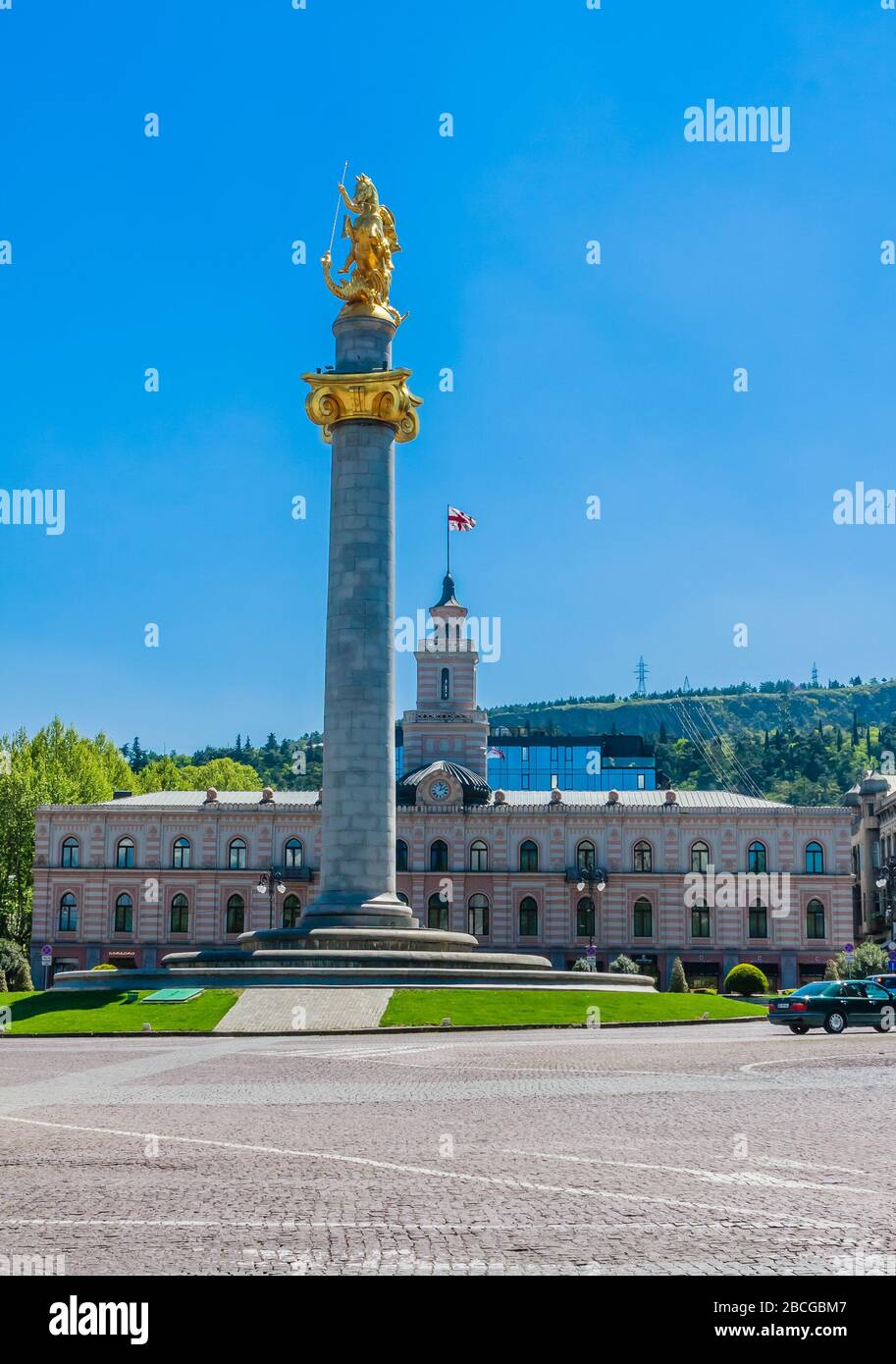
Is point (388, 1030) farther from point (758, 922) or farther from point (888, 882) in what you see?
point (888, 882)

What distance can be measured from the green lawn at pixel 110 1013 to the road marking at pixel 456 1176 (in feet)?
76.4

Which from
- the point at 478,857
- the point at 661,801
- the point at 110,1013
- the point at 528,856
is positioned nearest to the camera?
the point at 110,1013

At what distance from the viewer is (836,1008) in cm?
4394

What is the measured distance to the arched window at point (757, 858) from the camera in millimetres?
99875

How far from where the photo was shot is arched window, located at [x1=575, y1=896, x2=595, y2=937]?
327 feet

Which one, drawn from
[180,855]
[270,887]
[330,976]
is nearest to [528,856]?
[270,887]

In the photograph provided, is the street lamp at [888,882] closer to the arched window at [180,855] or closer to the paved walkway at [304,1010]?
the arched window at [180,855]

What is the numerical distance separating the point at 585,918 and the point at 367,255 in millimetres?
53792

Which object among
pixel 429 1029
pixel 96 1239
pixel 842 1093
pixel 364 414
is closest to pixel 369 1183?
pixel 96 1239

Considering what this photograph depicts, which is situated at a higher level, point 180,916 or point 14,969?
point 180,916

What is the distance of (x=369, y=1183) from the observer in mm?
14430
